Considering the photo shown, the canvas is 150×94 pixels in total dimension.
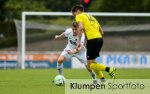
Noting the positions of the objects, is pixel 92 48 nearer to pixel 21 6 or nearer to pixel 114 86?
pixel 114 86

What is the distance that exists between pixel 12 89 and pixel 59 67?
103 inches

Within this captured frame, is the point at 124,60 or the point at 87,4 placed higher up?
the point at 87,4

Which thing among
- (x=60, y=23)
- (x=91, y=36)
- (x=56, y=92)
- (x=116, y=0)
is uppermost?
(x=116, y=0)

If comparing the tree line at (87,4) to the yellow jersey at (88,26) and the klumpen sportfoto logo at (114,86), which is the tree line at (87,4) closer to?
the yellow jersey at (88,26)

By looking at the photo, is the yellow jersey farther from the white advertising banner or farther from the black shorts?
the white advertising banner

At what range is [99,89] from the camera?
44.5ft

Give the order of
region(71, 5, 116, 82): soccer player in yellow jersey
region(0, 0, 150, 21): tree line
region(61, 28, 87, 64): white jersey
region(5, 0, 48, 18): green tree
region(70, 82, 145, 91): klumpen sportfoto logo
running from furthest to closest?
region(5, 0, 48, 18): green tree < region(0, 0, 150, 21): tree line < region(61, 28, 87, 64): white jersey < region(71, 5, 116, 82): soccer player in yellow jersey < region(70, 82, 145, 91): klumpen sportfoto logo

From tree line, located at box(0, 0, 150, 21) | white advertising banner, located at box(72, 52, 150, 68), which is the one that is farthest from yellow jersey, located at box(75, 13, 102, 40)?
tree line, located at box(0, 0, 150, 21)

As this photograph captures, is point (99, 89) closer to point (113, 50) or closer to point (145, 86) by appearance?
point (145, 86)

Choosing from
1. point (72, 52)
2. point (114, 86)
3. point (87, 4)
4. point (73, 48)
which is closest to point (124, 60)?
point (73, 48)

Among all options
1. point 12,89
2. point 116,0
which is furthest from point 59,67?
point 116,0

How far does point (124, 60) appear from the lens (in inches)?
1368

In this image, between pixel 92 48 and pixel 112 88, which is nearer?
pixel 112 88

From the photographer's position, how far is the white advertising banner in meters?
34.5
